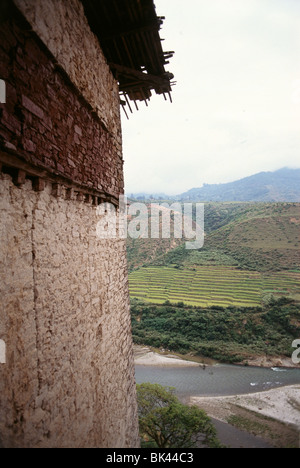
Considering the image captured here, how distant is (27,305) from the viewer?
6.44 ft

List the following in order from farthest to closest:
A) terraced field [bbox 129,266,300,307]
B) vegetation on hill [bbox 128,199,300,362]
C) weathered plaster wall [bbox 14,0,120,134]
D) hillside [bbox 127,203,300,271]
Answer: hillside [bbox 127,203,300,271] < terraced field [bbox 129,266,300,307] < vegetation on hill [bbox 128,199,300,362] < weathered plaster wall [bbox 14,0,120,134]

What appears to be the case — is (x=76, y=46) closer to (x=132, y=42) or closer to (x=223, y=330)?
(x=132, y=42)

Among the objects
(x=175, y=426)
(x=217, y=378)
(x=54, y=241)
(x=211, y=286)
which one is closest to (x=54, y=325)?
(x=54, y=241)

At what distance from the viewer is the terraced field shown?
1612 inches

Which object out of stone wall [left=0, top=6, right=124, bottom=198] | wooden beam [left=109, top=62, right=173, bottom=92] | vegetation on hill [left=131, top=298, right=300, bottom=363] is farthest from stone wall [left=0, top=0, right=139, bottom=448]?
vegetation on hill [left=131, top=298, right=300, bottom=363]

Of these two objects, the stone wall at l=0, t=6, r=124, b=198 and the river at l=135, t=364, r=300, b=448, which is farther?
the river at l=135, t=364, r=300, b=448

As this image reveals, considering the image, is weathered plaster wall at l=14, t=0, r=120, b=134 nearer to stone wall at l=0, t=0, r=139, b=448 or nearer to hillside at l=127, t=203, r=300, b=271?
stone wall at l=0, t=0, r=139, b=448

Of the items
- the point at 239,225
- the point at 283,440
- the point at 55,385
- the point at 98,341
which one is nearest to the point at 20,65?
the point at 55,385

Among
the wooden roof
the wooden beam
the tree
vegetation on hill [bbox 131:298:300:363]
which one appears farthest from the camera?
vegetation on hill [bbox 131:298:300:363]

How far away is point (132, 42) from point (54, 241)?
3867 millimetres

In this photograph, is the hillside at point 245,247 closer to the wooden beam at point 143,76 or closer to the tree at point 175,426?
the tree at point 175,426

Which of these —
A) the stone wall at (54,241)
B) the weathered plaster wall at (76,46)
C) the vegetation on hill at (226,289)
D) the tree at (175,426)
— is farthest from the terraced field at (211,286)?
the weathered plaster wall at (76,46)

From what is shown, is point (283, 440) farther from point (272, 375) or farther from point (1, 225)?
point (1, 225)

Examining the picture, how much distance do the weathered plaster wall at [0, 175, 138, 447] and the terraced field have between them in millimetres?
38920
